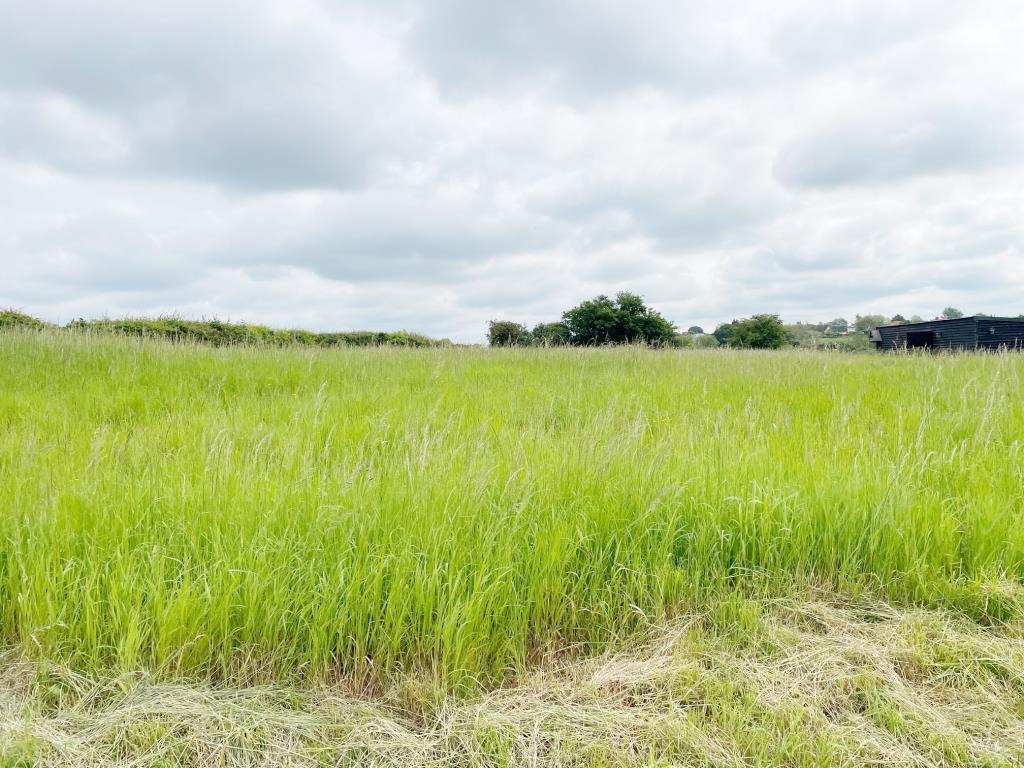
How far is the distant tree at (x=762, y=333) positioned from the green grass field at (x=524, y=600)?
63.4m

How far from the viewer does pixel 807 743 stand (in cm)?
152

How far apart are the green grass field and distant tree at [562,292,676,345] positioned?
152ft

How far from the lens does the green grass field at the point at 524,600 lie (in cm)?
157

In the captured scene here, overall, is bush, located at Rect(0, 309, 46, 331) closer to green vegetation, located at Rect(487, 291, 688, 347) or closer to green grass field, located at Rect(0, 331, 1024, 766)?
green grass field, located at Rect(0, 331, 1024, 766)

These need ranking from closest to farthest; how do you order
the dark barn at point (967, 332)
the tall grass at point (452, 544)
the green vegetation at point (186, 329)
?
the tall grass at point (452, 544) < the green vegetation at point (186, 329) < the dark barn at point (967, 332)

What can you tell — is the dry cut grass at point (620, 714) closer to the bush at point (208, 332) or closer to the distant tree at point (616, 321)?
the bush at point (208, 332)

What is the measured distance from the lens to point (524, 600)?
2.01 m

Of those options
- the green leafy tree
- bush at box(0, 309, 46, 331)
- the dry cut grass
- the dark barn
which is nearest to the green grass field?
the dry cut grass

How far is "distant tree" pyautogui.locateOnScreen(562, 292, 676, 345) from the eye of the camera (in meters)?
49.5

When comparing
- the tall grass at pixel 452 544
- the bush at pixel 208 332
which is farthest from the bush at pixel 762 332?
the tall grass at pixel 452 544

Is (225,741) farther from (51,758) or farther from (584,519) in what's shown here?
(584,519)

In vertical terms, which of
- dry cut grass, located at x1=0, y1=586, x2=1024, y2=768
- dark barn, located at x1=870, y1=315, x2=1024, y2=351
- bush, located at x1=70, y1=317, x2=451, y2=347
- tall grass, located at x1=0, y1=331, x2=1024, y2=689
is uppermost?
dark barn, located at x1=870, y1=315, x2=1024, y2=351

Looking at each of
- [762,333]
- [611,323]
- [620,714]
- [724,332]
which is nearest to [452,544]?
[620,714]

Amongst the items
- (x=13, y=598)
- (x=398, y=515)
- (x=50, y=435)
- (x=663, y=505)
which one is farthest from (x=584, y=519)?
(x=50, y=435)
